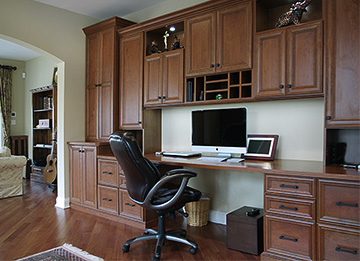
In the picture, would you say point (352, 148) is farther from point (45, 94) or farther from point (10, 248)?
point (45, 94)

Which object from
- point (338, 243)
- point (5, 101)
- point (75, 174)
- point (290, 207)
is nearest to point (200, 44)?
point (290, 207)

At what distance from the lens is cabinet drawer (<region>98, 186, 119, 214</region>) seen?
3557mm

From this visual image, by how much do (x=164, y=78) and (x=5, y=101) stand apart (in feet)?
16.3

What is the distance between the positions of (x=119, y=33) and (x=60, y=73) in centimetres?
110

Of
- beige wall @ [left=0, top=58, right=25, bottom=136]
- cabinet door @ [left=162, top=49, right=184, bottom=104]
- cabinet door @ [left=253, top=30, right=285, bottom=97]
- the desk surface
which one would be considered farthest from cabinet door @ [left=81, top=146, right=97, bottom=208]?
beige wall @ [left=0, top=58, right=25, bottom=136]

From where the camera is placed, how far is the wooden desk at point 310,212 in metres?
1.99

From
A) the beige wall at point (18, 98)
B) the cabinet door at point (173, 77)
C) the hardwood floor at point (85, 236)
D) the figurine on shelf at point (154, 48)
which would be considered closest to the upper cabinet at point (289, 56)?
the cabinet door at point (173, 77)

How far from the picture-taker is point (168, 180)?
94.1 inches

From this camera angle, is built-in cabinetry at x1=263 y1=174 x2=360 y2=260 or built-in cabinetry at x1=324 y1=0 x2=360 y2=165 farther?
built-in cabinetry at x1=324 y1=0 x2=360 y2=165

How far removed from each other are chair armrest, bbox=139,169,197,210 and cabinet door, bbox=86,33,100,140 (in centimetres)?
207

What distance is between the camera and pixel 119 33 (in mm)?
3975

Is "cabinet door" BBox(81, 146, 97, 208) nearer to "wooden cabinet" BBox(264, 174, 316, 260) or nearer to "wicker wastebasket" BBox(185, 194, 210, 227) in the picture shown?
"wicker wastebasket" BBox(185, 194, 210, 227)

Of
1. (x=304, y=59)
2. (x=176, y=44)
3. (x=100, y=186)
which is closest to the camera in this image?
(x=304, y=59)

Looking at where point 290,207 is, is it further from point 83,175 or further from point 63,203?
point 63,203
